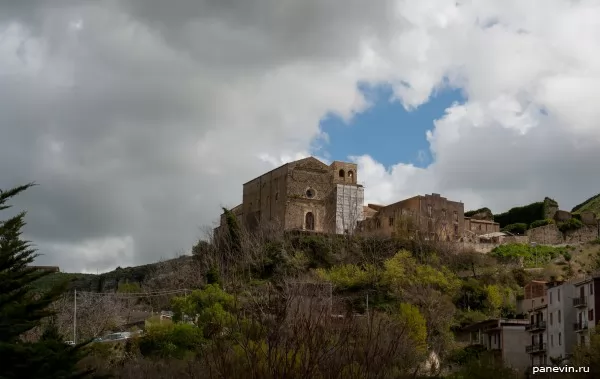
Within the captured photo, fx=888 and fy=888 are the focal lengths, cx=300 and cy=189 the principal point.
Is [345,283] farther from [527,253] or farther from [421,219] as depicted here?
[527,253]

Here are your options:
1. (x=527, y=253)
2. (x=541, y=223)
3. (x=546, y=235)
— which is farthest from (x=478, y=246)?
(x=541, y=223)

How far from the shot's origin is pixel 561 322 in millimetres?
51062

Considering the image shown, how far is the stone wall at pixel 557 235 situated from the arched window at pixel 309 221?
1992cm

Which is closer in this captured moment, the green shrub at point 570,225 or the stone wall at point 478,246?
the stone wall at point 478,246

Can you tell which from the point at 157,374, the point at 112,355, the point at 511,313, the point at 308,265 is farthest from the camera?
the point at 308,265

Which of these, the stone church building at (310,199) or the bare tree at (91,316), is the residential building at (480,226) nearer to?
the stone church building at (310,199)

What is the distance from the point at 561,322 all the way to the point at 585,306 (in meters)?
2.23

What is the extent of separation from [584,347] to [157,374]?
20.4 m

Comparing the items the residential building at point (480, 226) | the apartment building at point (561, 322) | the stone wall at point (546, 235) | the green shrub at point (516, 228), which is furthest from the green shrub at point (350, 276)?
the green shrub at point (516, 228)

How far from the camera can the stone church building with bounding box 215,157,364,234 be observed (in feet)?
245

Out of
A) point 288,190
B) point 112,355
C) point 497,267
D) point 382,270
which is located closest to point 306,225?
point 288,190

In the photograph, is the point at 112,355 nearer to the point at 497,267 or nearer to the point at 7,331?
the point at 7,331

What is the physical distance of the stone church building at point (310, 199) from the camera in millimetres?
74750

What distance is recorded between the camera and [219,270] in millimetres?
66812
